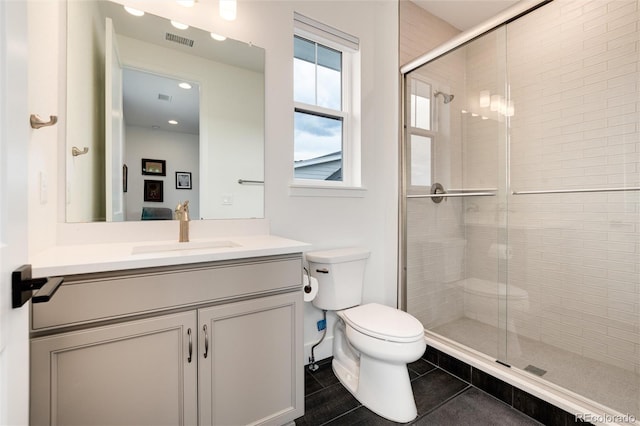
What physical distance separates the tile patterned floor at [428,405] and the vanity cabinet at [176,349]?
0.27 metres

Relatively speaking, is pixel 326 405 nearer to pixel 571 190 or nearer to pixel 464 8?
pixel 571 190

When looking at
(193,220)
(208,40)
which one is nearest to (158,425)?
(193,220)

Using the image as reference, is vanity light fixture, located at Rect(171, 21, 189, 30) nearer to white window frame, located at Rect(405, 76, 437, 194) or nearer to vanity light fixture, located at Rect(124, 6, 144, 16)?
vanity light fixture, located at Rect(124, 6, 144, 16)

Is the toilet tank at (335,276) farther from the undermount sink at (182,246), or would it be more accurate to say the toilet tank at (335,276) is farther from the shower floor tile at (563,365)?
the shower floor tile at (563,365)

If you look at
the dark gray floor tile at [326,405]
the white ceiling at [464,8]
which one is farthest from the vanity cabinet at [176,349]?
the white ceiling at [464,8]

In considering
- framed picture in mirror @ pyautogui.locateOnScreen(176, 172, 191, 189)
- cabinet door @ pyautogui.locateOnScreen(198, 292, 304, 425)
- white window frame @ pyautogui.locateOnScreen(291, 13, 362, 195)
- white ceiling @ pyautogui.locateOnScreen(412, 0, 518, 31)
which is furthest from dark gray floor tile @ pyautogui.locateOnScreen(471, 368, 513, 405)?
white ceiling @ pyautogui.locateOnScreen(412, 0, 518, 31)

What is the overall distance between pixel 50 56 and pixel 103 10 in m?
0.38

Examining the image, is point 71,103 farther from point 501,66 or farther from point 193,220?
point 501,66

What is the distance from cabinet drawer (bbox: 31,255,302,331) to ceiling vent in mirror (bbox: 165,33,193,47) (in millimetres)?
1228

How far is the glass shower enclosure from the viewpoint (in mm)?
1886

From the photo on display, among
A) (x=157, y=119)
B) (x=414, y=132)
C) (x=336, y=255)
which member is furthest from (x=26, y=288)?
(x=414, y=132)

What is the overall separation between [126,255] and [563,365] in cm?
252

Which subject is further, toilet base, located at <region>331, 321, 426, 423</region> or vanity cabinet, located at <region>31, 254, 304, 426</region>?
toilet base, located at <region>331, 321, 426, 423</region>

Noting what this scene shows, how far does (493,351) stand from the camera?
1.87 meters
